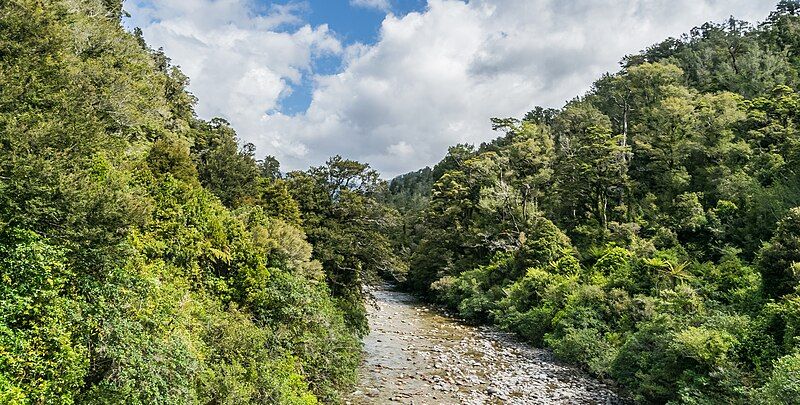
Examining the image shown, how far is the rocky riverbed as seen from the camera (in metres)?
17.8

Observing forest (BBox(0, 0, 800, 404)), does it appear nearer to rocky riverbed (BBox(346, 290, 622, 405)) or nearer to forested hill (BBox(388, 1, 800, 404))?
forested hill (BBox(388, 1, 800, 404))

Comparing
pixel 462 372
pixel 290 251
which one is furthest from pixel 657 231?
pixel 290 251

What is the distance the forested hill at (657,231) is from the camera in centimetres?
1573

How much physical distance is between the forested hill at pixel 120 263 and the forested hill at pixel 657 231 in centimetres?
1236

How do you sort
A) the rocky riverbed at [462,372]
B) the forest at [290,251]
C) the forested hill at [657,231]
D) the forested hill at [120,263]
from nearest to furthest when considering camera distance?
1. the forested hill at [120,263]
2. the forest at [290,251]
3. the forested hill at [657,231]
4. the rocky riverbed at [462,372]

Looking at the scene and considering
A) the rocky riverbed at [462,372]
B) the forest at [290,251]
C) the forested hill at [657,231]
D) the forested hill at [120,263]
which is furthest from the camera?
the rocky riverbed at [462,372]

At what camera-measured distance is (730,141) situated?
36438 mm

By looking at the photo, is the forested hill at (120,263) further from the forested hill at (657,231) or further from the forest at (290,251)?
the forested hill at (657,231)

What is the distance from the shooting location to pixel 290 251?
1766 cm

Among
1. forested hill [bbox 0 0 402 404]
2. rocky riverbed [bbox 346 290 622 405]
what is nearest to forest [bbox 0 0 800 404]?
forested hill [bbox 0 0 402 404]

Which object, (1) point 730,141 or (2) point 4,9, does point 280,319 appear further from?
(1) point 730,141

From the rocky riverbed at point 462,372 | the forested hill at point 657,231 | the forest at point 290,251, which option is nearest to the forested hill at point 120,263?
the forest at point 290,251

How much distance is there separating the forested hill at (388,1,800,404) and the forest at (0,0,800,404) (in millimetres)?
145

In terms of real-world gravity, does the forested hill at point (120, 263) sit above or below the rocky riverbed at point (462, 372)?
above
